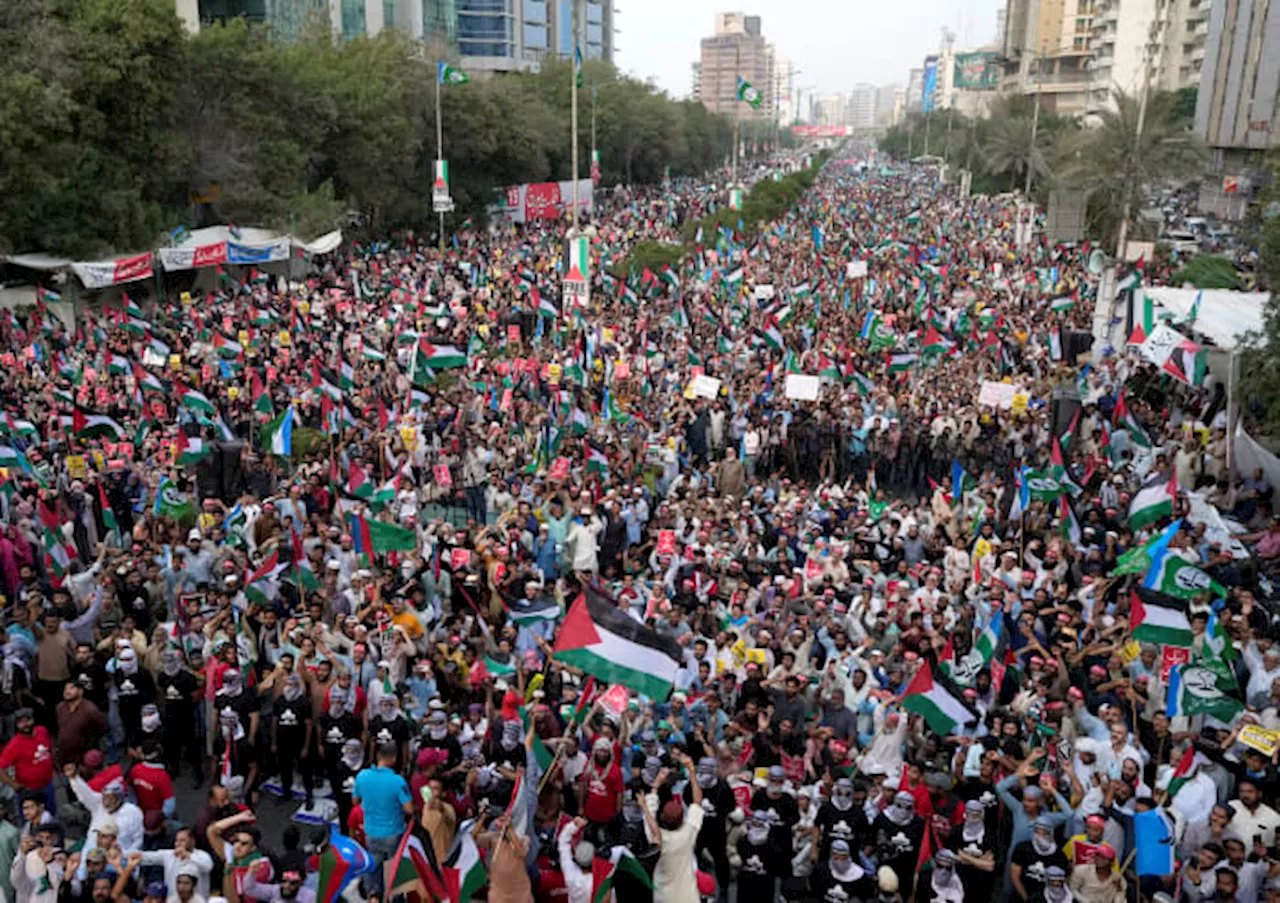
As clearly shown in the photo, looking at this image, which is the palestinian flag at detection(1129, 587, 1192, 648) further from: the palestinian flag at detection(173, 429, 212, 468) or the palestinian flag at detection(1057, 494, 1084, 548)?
the palestinian flag at detection(173, 429, 212, 468)

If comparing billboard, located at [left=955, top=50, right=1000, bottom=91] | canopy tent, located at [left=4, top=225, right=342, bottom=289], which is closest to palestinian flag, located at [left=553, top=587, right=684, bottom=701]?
canopy tent, located at [left=4, top=225, right=342, bottom=289]

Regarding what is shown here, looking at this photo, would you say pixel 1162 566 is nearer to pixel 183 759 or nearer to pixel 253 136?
pixel 183 759

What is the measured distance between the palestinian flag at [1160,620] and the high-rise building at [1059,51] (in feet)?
377

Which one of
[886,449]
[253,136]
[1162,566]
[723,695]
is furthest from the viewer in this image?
[253,136]

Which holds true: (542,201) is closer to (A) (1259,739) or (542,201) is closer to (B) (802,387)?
(B) (802,387)

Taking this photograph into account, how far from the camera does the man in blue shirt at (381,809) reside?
7.13 m

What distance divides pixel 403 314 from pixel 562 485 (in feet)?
38.2

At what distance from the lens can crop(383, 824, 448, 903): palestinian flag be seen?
20.9 ft

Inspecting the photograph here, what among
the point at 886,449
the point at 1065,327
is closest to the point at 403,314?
the point at 886,449

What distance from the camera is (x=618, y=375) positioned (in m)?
19.9

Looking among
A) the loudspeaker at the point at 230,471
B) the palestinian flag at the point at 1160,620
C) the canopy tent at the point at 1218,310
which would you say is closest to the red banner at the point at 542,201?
the canopy tent at the point at 1218,310

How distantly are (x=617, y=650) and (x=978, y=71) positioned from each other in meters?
122

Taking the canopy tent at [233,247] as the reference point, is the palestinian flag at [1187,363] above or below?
above

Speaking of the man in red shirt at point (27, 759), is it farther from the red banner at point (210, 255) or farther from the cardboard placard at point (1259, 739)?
the red banner at point (210, 255)
